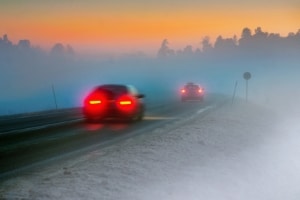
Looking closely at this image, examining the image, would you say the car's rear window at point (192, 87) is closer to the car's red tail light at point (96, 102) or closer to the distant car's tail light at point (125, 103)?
the distant car's tail light at point (125, 103)

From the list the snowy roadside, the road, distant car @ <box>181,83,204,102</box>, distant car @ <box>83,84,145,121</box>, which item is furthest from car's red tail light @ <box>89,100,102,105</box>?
distant car @ <box>181,83,204,102</box>

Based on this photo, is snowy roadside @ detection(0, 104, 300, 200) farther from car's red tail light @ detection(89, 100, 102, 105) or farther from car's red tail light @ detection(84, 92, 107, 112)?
car's red tail light @ detection(89, 100, 102, 105)

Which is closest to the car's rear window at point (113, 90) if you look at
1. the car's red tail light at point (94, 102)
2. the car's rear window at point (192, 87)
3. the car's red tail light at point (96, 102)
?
the car's red tail light at point (96, 102)

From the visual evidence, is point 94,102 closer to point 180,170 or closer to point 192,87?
point 180,170

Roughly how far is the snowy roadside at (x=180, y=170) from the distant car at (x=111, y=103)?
111 inches

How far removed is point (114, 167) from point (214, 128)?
10.3m

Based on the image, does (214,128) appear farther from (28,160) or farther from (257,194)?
(28,160)

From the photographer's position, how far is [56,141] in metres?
16.7

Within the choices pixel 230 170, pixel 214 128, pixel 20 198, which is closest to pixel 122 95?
pixel 214 128

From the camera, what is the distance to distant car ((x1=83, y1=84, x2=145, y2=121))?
2397 centimetres

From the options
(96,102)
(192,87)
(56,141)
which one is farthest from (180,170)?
(192,87)

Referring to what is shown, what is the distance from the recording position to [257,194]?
45.4 ft

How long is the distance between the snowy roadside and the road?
63 centimetres

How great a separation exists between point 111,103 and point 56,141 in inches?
292
